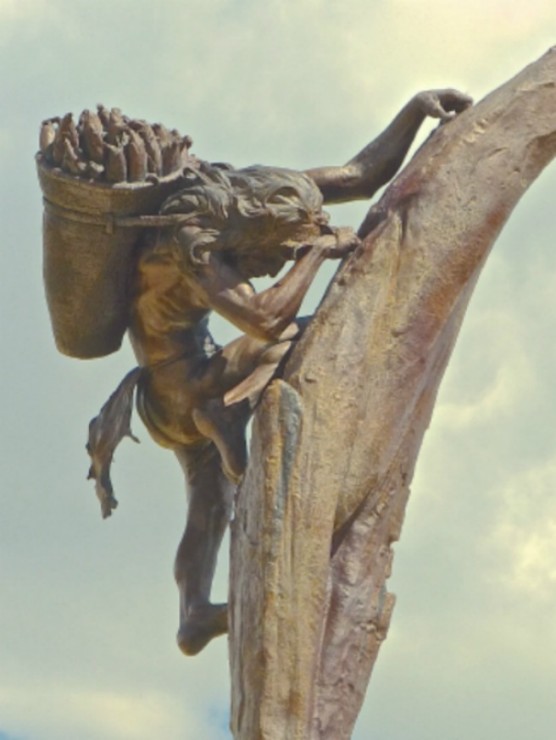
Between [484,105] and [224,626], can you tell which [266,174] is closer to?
[484,105]

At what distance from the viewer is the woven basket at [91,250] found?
11.7 m

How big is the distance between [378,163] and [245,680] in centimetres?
223

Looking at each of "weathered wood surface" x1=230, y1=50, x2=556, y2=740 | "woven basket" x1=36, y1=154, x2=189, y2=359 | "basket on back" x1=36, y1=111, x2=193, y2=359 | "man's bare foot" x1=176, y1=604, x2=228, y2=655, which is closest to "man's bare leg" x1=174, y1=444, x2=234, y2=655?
"man's bare foot" x1=176, y1=604, x2=228, y2=655

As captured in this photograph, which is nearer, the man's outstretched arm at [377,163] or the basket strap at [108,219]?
the basket strap at [108,219]

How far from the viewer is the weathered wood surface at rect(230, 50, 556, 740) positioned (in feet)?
36.3

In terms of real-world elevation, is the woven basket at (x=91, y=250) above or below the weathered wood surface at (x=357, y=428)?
above

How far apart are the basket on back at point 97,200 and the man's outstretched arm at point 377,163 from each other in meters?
0.60

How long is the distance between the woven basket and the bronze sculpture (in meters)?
0.06

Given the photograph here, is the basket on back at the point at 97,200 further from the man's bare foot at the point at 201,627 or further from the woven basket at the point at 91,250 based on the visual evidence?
the man's bare foot at the point at 201,627

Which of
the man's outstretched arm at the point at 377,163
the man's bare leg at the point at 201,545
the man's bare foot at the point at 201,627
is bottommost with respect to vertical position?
the man's bare foot at the point at 201,627

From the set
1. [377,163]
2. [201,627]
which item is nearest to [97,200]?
[377,163]

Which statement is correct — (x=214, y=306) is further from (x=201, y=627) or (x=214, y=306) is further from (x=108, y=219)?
(x=201, y=627)

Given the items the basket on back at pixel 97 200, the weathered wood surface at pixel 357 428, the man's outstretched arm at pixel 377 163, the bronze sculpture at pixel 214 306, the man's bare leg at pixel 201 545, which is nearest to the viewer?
the weathered wood surface at pixel 357 428

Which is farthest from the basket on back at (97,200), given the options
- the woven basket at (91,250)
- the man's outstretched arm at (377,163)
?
the man's outstretched arm at (377,163)
